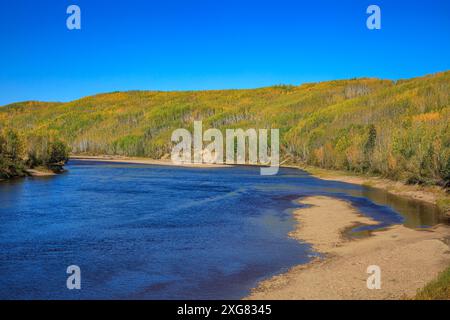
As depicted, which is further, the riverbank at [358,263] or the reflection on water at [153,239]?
the reflection on water at [153,239]

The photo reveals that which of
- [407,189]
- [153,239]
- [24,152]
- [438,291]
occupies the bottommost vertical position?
[153,239]

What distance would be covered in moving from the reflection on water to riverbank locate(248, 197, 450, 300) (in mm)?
1781

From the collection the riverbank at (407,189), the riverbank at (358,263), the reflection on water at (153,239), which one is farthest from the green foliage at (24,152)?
the riverbank at (358,263)

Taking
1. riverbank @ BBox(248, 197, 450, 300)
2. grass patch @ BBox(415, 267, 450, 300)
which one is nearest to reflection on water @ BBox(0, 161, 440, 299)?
riverbank @ BBox(248, 197, 450, 300)

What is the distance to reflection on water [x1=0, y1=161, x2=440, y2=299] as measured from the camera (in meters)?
27.7

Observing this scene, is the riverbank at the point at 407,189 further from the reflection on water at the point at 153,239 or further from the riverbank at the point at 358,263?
the riverbank at the point at 358,263

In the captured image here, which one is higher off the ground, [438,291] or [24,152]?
[24,152]

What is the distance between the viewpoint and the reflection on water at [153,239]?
90.8ft

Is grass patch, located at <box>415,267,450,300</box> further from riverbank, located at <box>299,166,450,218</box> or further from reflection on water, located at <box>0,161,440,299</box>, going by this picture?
riverbank, located at <box>299,166,450,218</box>

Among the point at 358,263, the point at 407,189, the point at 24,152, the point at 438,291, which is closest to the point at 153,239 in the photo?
the point at 358,263

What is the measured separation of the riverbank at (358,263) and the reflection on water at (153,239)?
178cm

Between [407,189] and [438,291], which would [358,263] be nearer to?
[438,291]

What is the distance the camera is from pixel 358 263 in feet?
104

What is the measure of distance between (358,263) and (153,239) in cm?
1689
